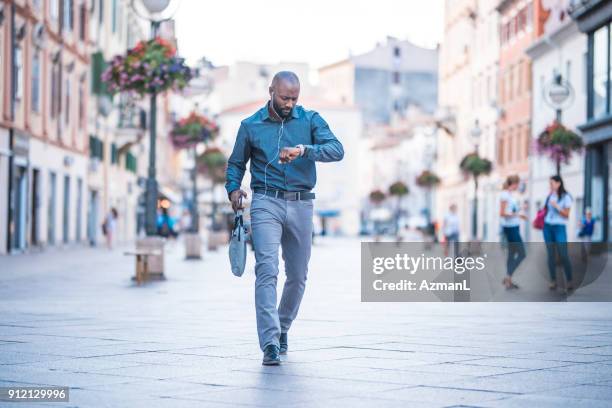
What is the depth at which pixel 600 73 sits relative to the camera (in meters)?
43.4

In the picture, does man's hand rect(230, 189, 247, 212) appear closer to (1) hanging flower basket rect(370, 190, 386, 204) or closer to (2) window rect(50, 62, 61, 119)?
(2) window rect(50, 62, 61, 119)

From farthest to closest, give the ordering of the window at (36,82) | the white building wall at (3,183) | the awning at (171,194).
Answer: the awning at (171,194), the window at (36,82), the white building wall at (3,183)

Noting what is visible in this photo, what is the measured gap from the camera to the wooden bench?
22486 mm

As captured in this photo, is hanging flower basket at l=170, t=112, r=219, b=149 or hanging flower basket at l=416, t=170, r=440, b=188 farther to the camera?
hanging flower basket at l=416, t=170, r=440, b=188

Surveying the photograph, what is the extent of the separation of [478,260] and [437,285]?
2.01 ft

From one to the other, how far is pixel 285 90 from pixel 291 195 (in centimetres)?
74

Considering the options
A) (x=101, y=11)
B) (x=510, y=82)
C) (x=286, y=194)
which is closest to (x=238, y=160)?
(x=286, y=194)

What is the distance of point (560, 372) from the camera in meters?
9.23

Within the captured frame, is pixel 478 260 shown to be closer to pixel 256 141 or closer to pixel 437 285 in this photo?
pixel 437 285

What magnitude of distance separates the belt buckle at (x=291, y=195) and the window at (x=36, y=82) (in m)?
34.2

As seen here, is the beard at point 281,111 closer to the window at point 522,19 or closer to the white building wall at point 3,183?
the white building wall at point 3,183

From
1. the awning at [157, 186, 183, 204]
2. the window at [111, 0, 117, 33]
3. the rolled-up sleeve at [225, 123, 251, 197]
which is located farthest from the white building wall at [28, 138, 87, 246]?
the awning at [157, 186, 183, 204]

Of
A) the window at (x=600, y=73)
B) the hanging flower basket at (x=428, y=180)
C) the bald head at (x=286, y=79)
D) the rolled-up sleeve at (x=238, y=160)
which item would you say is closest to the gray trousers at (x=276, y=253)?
the rolled-up sleeve at (x=238, y=160)

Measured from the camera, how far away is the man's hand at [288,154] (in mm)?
9344
